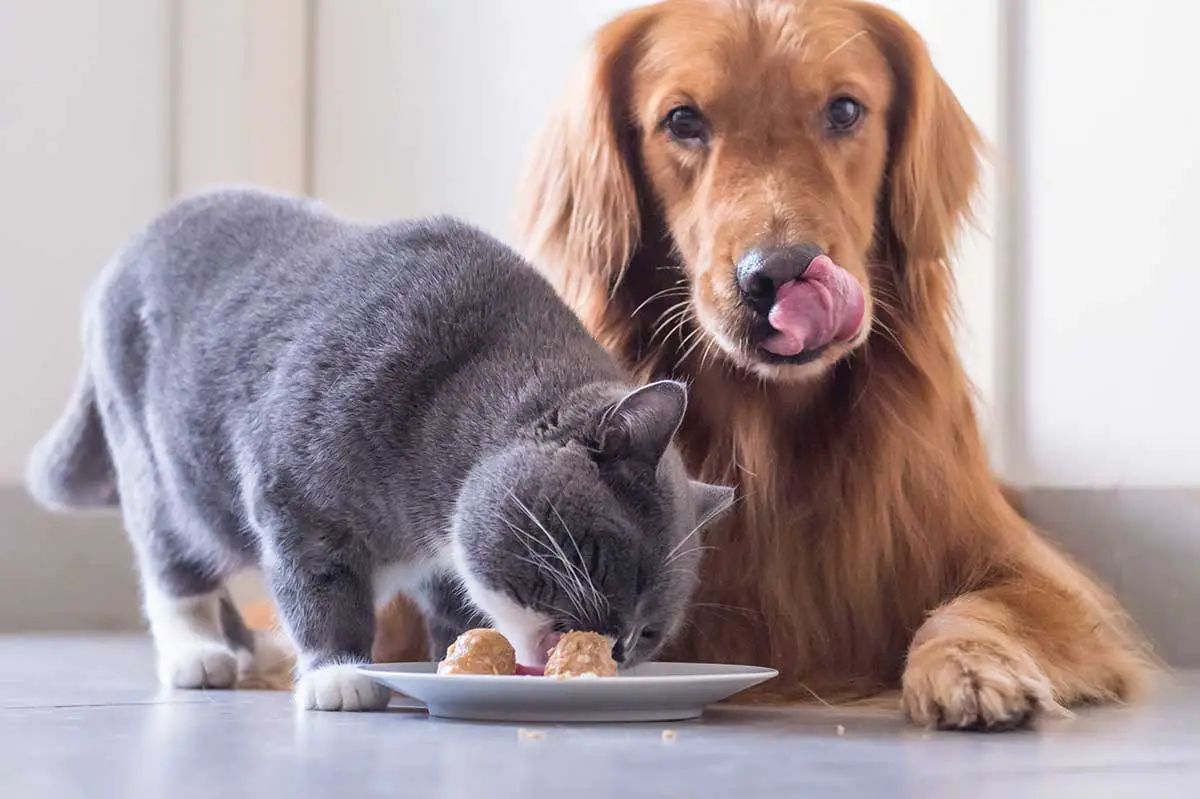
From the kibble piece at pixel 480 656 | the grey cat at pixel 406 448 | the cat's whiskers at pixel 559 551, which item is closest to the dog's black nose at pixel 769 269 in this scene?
the grey cat at pixel 406 448

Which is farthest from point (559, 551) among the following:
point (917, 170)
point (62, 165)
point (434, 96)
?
point (62, 165)

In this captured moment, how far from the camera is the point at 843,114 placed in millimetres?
1932

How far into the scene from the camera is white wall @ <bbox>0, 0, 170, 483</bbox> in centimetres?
301

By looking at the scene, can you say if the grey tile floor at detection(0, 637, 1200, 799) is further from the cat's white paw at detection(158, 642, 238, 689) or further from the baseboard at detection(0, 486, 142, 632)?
the baseboard at detection(0, 486, 142, 632)

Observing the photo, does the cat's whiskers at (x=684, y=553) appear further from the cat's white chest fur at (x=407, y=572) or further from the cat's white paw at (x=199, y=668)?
the cat's white paw at (x=199, y=668)

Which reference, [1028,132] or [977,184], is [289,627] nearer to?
[977,184]

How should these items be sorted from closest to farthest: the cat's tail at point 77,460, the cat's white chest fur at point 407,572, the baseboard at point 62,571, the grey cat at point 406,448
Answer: the grey cat at point 406,448 → the cat's white chest fur at point 407,572 → the cat's tail at point 77,460 → the baseboard at point 62,571

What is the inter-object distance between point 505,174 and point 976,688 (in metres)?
1.75

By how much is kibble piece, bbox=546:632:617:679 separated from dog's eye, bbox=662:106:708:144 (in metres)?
0.70

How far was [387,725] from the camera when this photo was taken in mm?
1526

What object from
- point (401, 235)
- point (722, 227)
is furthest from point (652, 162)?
point (401, 235)

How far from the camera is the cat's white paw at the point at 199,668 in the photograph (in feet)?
6.44

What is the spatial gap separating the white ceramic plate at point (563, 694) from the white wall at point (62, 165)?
1712 millimetres

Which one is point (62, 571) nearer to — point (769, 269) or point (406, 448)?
point (406, 448)
